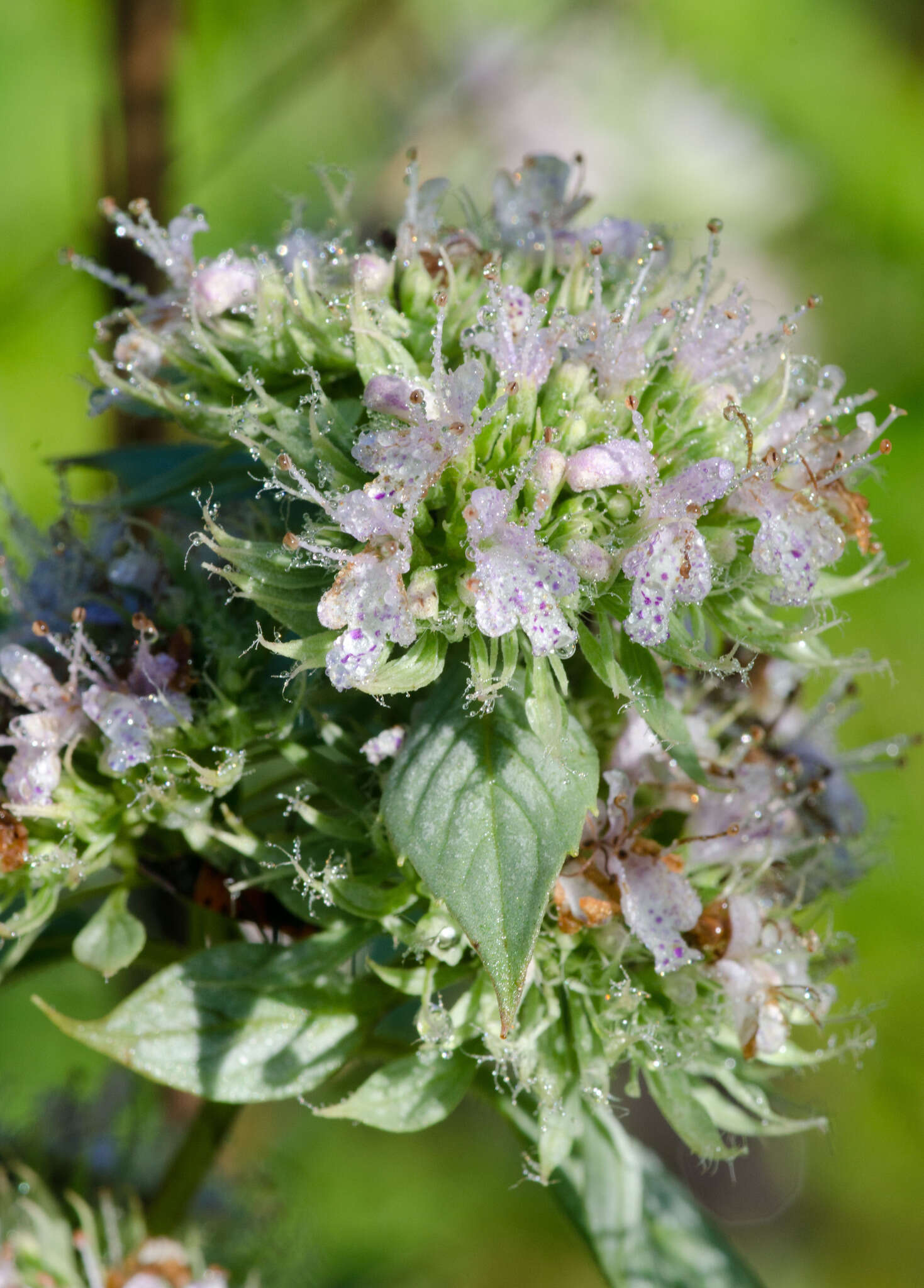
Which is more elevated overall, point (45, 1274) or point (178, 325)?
point (178, 325)

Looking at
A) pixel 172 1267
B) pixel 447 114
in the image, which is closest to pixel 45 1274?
pixel 172 1267

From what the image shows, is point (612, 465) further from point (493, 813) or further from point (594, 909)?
point (594, 909)

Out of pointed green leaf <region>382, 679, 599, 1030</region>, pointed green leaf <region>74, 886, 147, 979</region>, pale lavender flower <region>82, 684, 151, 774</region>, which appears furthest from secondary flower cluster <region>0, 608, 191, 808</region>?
pointed green leaf <region>382, 679, 599, 1030</region>

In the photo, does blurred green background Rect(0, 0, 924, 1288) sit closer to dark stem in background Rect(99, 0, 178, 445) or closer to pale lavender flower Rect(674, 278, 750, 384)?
dark stem in background Rect(99, 0, 178, 445)

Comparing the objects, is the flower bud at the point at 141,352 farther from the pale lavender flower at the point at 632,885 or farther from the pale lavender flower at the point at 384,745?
the pale lavender flower at the point at 632,885

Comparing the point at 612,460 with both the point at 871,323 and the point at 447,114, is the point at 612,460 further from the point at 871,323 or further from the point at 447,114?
the point at 447,114
